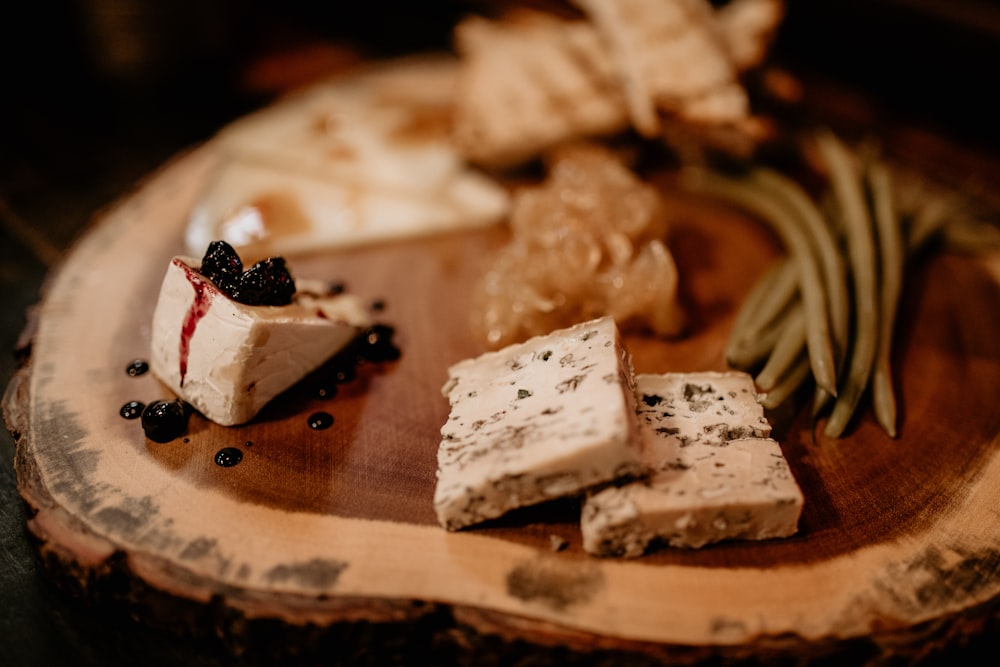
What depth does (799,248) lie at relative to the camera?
136 inches

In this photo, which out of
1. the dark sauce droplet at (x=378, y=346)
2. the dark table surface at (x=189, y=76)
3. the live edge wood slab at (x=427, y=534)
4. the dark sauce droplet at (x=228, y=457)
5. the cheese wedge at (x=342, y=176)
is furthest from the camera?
the dark table surface at (x=189, y=76)

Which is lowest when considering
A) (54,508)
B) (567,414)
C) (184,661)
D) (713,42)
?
(184,661)

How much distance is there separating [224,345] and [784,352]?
2.15 metres

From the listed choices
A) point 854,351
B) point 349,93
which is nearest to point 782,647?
point 854,351

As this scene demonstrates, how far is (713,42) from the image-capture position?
4.00 metres

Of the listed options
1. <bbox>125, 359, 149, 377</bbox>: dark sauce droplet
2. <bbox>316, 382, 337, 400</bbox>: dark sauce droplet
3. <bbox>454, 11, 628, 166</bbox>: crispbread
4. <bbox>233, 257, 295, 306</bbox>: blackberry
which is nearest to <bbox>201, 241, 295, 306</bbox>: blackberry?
<bbox>233, 257, 295, 306</bbox>: blackberry

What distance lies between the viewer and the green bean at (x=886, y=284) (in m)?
2.90

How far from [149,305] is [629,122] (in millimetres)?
2694

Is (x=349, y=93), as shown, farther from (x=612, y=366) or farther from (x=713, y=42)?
(x=612, y=366)

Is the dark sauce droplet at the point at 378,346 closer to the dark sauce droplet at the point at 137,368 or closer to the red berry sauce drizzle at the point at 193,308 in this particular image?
the red berry sauce drizzle at the point at 193,308

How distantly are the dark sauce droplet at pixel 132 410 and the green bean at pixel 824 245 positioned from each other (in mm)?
2713

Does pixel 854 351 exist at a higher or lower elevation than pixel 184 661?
higher

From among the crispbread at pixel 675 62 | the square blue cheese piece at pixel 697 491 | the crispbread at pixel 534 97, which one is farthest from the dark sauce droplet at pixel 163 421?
the crispbread at pixel 675 62

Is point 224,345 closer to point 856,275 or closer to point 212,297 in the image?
point 212,297
